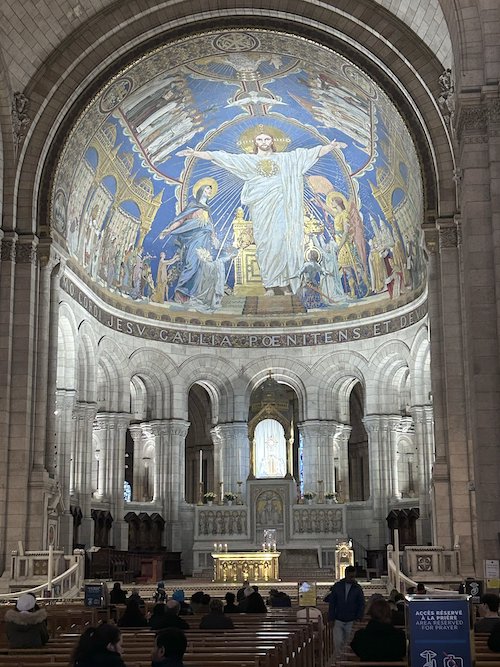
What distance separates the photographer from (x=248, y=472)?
40875mm

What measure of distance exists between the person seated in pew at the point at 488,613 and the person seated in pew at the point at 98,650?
5401 millimetres

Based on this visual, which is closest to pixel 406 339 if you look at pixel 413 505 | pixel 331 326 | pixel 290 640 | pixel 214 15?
pixel 331 326

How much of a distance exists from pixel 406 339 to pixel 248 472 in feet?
27.8

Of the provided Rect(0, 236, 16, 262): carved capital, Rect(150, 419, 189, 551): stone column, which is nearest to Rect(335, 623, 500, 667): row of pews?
Rect(0, 236, 16, 262): carved capital

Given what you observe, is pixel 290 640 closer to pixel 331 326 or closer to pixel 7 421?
pixel 7 421

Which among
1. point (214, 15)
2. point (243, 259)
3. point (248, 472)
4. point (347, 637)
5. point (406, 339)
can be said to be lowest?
point (347, 637)

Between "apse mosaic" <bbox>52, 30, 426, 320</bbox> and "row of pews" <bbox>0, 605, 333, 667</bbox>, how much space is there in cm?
2062

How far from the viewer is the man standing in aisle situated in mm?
13047

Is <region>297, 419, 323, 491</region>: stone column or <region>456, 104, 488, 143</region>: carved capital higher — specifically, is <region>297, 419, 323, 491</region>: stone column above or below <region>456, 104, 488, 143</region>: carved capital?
below

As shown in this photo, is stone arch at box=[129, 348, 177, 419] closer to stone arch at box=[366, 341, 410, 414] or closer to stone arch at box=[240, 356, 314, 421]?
stone arch at box=[240, 356, 314, 421]

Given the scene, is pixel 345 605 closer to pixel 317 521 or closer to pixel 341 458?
pixel 317 521

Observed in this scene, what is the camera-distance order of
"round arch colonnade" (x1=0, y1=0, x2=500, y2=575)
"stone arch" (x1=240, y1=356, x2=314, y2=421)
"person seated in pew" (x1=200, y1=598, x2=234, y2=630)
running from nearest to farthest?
"person seated in pew" (x1=200, y1=598, x2=234, y2=630), "round arch colonnade" (x1=0, y1=0, x2=500, y2=575), "stone arch" (x1=240, y1=356, x2=314, y2=421)

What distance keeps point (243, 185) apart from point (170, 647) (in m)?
33.9

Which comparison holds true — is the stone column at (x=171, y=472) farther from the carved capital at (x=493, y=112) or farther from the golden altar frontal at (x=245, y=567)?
the carved capital at (x=493, y=112)
